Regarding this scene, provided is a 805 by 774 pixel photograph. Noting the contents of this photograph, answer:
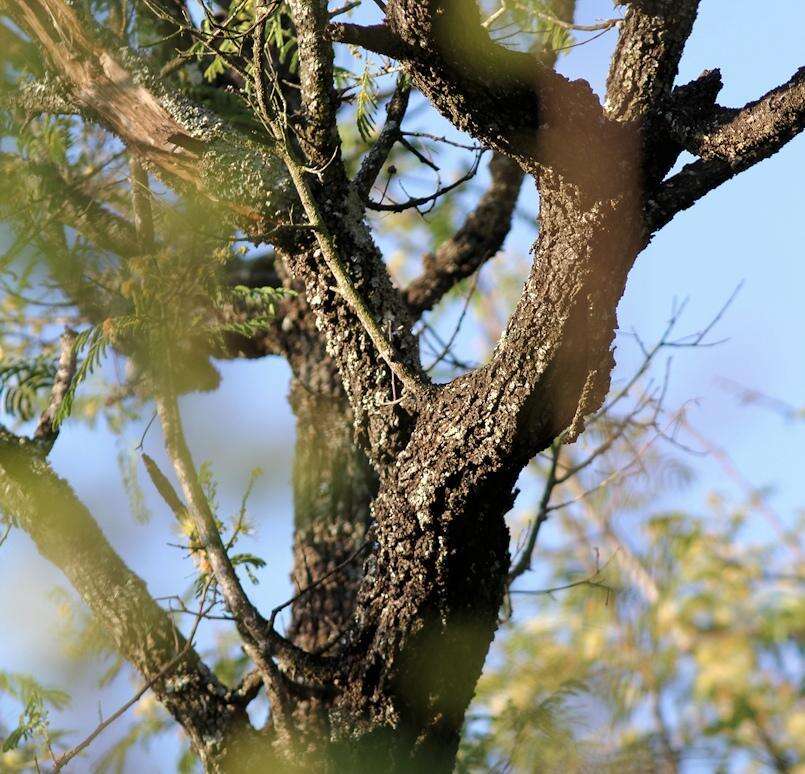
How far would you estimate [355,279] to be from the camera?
219 centimetres

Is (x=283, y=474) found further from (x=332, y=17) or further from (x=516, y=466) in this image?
(x=332, y=17)

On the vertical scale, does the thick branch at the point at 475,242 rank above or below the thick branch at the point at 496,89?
above

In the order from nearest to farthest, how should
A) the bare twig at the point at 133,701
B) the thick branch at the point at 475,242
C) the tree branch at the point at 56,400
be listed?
the bare twig at the point at 133,701, the tree branch at the point at 56,400, the thick branch at the point at 475,242

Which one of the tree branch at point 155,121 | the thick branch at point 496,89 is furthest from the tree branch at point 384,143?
the thick branch at point 496,89

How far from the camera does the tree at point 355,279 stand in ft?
5.94

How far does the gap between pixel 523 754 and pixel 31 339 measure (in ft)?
6.94

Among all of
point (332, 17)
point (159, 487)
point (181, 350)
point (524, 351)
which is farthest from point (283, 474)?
point (332, 17)

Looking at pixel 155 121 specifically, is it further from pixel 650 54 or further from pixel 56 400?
pixel 650 54

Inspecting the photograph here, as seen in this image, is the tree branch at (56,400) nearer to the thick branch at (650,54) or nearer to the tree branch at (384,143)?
the tree branch at (384,143)

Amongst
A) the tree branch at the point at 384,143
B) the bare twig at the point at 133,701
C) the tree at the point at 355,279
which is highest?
the tree branch at the point at 384,143

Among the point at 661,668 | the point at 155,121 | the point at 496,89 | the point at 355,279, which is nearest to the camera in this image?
the point at 496,89

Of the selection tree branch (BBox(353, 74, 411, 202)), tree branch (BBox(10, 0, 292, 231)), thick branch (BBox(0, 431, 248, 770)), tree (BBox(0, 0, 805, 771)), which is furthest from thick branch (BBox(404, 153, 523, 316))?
thick branch (BBox(0, 431, 248, 770))

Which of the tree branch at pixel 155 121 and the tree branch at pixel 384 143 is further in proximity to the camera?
the tree branch at pixel 384 143

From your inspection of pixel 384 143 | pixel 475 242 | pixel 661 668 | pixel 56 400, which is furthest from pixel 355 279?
pixel 661 668
